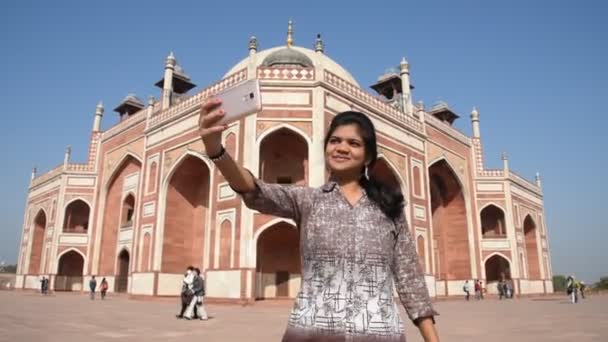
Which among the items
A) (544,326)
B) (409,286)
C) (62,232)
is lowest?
(544,326)

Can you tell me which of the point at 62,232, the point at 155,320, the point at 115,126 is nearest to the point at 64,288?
the point at 62,232

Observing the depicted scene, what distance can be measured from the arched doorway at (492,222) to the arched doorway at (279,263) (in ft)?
44.2

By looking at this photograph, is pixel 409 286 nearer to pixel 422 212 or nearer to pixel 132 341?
pixel 132 341

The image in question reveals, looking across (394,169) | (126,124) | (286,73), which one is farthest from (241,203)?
(126,124)

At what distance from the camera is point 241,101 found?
4.78ft

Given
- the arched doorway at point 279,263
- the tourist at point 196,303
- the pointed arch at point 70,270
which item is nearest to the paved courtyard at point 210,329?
the tourist at point 196,303

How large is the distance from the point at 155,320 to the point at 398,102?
18.2m

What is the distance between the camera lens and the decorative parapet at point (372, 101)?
1638 centimetres

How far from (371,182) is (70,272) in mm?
27155

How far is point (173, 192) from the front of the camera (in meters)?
18.4

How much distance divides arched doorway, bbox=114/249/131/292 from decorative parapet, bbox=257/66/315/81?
11.9 metres

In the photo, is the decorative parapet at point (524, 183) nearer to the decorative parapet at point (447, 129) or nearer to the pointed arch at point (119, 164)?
the decorative parapet at point (447, 129)

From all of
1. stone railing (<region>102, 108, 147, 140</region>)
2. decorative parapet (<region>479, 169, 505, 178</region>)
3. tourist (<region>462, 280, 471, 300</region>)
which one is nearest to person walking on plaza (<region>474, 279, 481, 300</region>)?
tourist (<region>462, 280, 471, 300</region>)

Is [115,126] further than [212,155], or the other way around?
[115,126]
